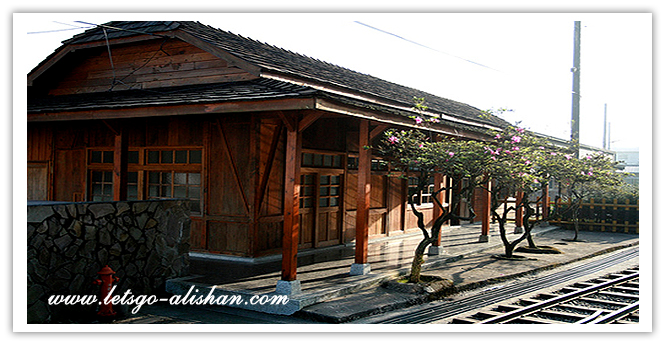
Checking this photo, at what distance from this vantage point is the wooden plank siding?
1058 centimetres

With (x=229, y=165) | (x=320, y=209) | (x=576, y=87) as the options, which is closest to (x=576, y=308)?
(x=320, y=209)

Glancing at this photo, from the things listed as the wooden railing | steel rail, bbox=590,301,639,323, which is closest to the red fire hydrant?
steel rail, bbox=590,301,639,323

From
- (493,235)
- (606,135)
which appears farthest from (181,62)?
(606,135)

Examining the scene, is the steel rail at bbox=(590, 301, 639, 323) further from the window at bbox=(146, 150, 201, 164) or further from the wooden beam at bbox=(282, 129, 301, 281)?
the window at bbox=(146, 150, 201, 164)

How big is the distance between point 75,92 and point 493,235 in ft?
36.4

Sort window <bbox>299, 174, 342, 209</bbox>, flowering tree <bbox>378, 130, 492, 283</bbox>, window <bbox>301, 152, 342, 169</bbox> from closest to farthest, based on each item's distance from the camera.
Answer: flowering tree <bbox>378, 130, 492, 283</bbox> < window <bbox>301, 152, 342, 169</bbox> < window <bbox>299, 174, 342, 209</bbox>

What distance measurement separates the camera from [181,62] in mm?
10930

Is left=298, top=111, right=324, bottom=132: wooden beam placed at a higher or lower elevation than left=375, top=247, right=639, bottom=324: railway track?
higher

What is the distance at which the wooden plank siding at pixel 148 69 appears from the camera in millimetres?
10578

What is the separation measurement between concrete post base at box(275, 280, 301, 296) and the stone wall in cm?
188

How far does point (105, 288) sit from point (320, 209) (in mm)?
5280

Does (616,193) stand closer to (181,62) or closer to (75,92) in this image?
(181,62)

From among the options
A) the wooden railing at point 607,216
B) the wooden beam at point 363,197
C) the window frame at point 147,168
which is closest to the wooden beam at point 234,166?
the window frame at point 147,168

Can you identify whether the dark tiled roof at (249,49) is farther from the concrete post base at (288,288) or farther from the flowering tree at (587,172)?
the flowering tree at (587,172)
